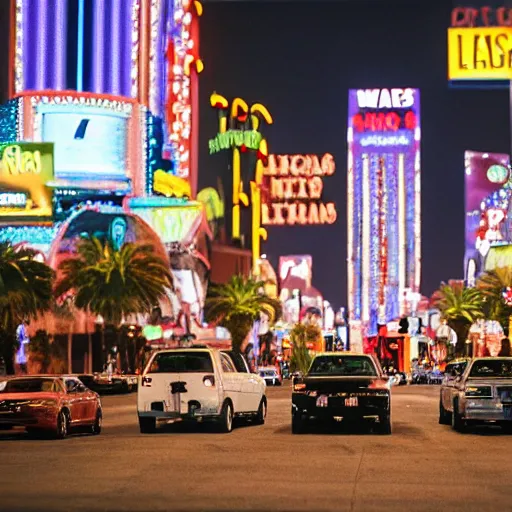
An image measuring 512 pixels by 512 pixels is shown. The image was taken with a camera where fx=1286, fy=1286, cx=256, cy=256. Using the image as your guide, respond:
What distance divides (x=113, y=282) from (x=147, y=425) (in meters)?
50.2

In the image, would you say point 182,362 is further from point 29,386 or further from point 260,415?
point 260,415

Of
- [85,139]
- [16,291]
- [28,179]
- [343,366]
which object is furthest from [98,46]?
[343,366]

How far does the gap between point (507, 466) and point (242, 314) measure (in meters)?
84.7

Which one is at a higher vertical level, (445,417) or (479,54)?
(479,54)

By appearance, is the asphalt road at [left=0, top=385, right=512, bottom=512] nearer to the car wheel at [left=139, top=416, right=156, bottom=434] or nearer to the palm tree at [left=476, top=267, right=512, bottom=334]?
the car wheel at [left=139, top=416, right=156, bottom=434]

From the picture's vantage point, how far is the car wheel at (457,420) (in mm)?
26837

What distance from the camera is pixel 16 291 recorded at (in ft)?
204

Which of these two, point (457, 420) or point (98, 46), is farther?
point (98, 46)

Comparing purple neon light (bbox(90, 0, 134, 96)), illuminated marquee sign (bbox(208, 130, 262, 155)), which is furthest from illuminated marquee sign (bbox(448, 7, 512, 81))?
illuminated marquee sign (bbox(208, 130, 262, 155))

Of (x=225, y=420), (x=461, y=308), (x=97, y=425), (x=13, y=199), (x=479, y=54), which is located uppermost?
(x=479, y=54)

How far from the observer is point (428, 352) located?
13900cm

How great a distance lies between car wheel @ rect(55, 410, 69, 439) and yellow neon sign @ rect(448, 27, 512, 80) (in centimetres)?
9441

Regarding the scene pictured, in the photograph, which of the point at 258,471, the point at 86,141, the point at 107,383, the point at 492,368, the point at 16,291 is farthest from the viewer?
the point at 86,141

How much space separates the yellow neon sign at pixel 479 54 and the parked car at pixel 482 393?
90067mm
